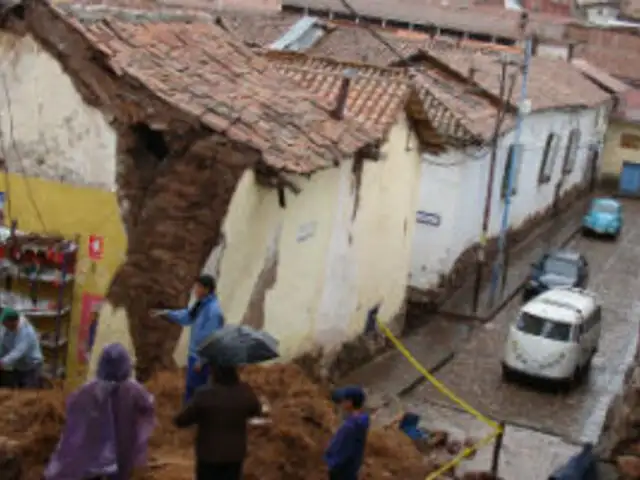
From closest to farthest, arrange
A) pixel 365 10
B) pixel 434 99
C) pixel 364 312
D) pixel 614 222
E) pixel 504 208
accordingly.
Answer: 1. pixel 364 312
2. pixel 434 99
3. pixel 504 208
4. pixel 614 222
5. pixel 365 10

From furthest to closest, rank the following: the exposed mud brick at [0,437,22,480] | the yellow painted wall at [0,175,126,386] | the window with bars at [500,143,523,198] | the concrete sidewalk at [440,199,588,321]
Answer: the window with bars at [500,143,523,198] → the concrete sidewalk at [440,199,588,321] → the yellow painted wall at [0,175,126,386] → the exposed mud brick at [0,437,22,480]

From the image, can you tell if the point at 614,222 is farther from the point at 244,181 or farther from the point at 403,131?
the point at 244,181

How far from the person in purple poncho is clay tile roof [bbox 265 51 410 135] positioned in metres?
9.99

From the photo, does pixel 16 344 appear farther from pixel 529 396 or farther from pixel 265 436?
pixel 529 396

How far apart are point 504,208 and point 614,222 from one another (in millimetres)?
7149

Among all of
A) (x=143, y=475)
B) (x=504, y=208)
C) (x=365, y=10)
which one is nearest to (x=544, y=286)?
(x=504, y=208)

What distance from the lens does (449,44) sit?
1507 inches

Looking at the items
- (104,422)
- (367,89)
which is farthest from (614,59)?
(104,422)

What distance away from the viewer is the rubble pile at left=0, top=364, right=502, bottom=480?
985 centimetres

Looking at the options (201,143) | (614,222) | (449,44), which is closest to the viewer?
(201,143)

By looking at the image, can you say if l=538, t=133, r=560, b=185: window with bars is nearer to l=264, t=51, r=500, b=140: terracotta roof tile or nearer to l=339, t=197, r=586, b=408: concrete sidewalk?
l=339, t=197, r=586, b=408: concrete sidewalk

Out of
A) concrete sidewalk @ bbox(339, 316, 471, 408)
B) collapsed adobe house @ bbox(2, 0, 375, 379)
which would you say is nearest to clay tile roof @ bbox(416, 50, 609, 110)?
concrete sidewalk @ bbox(339, 316, 471, 408)

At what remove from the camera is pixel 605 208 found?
35.8m

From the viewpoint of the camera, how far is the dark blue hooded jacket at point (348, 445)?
9500 mm
